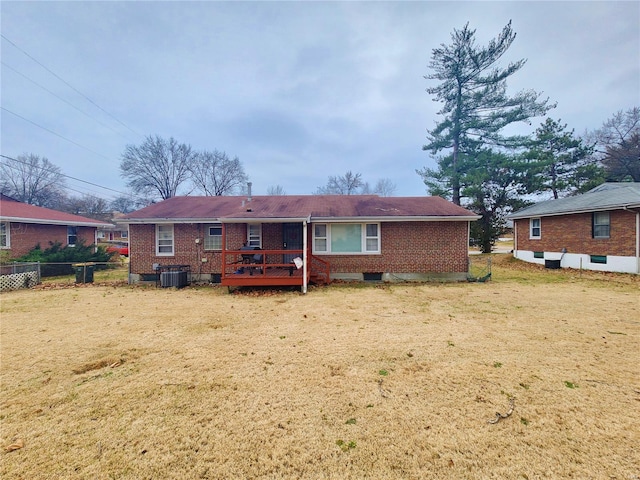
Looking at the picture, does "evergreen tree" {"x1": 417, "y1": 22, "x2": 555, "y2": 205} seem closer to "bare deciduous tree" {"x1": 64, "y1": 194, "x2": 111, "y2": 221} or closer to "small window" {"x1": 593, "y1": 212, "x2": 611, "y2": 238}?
"small window" {"x1": 593, "y1": 212, "x2": 611, "y2": 238}

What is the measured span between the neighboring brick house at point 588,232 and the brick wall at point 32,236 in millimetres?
28527

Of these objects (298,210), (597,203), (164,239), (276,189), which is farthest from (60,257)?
(276,189)

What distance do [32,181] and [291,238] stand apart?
1814 inches

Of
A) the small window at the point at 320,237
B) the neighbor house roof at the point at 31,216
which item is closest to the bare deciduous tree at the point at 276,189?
the neighbor house roof at the point at 31,216

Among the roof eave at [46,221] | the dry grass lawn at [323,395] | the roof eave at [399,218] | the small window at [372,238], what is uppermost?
the roof eave at [46,221]

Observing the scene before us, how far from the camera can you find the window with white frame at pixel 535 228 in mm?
16109

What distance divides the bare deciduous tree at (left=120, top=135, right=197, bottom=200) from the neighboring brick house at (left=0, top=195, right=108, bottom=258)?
625 inches

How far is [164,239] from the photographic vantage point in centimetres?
1149

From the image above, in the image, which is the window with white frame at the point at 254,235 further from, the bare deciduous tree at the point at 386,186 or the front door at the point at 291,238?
the bare deciduous tree at the point at 386,186

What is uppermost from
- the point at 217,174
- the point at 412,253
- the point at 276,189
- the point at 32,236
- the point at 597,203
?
the point at 276,189

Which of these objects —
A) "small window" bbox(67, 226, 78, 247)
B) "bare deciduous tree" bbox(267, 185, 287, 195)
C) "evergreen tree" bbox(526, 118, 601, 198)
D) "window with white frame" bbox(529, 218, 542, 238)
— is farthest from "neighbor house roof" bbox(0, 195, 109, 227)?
"bare deciduous tree" bbox(267, 185, 287, 195)

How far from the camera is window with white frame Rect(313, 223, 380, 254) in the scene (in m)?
11.1

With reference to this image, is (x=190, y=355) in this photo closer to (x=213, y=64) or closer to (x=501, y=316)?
(x=501, y=316)

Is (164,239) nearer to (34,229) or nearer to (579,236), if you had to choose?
(34,229)
